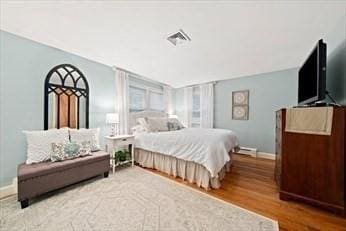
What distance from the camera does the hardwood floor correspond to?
169 centimetres

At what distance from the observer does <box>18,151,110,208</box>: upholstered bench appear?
195cm

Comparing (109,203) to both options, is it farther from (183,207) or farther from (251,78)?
(251,78)

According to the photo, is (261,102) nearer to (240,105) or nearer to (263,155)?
(240,105)

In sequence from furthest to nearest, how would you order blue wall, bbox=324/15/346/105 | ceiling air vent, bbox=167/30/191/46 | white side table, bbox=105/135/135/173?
white side table, bbox=105/135/135/173
ceiling air vent, bbox=167/30/191/46
blue wall, bbox=324/15/346/105

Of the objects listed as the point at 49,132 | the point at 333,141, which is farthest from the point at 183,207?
the point at 49,132

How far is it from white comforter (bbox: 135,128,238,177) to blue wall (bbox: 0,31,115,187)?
80.7 inches

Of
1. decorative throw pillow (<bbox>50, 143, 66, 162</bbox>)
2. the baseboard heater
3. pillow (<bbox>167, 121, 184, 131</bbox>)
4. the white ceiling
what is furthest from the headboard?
the baseboard heater

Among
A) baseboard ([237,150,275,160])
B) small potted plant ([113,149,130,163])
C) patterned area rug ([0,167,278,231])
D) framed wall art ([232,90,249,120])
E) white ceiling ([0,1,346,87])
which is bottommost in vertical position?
patterned area rug ([0,167,278,231])

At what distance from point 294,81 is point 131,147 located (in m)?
4.09

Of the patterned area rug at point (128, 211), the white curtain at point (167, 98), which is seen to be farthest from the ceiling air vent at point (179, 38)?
the white curtain at point (167, 98)

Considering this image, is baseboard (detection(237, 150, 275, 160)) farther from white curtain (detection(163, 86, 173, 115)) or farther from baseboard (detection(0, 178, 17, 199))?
baseboard (detection(0, 178, 17, 199))

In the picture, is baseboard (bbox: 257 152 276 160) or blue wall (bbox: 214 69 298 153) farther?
baseboard (bbox: 257 152 276 160)

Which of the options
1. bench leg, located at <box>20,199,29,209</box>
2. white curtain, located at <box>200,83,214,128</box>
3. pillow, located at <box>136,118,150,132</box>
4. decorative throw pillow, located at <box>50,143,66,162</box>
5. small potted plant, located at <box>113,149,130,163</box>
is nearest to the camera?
bench leg, located at <box>20,199,29,209</box>

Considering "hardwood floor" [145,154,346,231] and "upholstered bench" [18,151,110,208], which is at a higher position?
"upholstered bench" [18,151,110,208]
